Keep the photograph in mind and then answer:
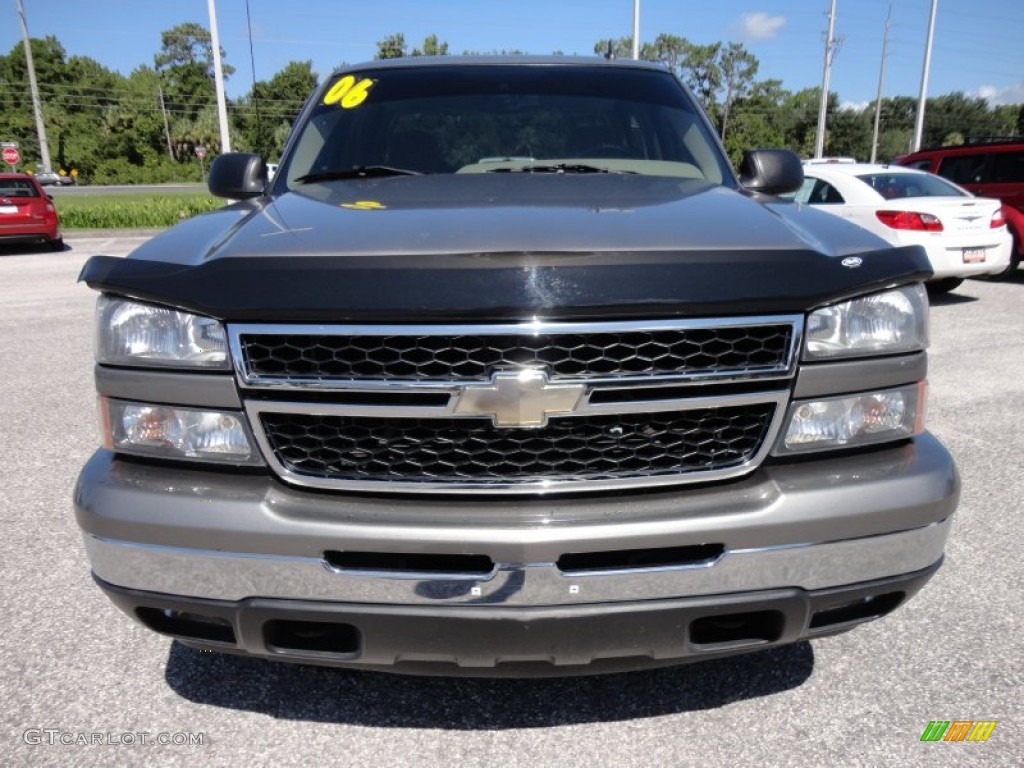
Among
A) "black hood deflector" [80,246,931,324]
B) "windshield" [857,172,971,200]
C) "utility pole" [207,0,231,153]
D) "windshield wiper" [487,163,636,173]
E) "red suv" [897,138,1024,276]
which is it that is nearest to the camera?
"black hood deflector" [80,246,931,324]

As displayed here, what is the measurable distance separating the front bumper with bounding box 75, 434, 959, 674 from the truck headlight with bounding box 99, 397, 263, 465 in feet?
0.16

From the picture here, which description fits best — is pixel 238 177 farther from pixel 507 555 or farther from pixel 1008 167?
pixel 1008 167

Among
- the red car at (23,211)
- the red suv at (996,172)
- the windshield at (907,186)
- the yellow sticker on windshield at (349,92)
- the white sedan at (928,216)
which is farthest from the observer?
the red car at (23,211)

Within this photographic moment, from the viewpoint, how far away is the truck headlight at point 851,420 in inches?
71.2

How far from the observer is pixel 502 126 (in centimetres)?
320

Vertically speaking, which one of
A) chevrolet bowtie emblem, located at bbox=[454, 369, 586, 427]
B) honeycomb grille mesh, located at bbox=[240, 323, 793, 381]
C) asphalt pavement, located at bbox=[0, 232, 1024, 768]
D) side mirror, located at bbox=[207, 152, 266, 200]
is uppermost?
side mirror, located at bbox=[207, 152, 266, 200]

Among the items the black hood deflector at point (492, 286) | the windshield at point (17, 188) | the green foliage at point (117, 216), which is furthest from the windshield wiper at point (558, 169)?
the green foliage at point (117, 216)

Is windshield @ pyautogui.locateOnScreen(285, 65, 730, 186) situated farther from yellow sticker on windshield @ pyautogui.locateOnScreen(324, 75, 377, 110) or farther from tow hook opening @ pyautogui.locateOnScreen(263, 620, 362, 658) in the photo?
tow hook opening @ pyautogui.locateOnScreen(263, 620, 362, 658)

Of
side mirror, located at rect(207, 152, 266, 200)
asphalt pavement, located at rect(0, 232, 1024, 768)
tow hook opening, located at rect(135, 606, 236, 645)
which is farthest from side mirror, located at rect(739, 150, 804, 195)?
tow hook opening, located at rect(135, 606, 236, 645)

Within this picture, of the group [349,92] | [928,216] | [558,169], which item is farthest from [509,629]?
[928,216]

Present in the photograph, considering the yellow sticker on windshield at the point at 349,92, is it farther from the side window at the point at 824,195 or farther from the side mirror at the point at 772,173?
the side window at the point at 824,195

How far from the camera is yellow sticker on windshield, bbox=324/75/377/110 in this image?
11.0ft

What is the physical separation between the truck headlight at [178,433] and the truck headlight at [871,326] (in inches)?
50.6

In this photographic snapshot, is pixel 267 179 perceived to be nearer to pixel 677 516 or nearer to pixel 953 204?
pixel 677 516
